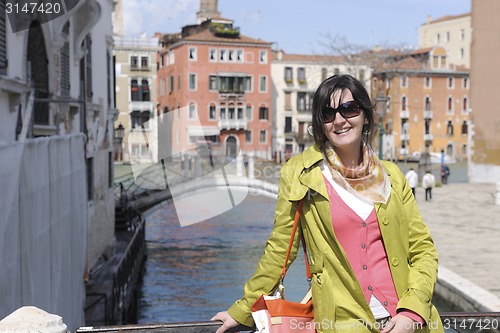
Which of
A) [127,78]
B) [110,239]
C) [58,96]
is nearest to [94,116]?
[110,239]

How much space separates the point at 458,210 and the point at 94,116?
10127 millimetres

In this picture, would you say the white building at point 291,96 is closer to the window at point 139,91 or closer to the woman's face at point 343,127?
the window at point 139,91

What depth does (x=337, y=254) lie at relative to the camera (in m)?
2.29

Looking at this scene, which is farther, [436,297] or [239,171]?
[239,171]

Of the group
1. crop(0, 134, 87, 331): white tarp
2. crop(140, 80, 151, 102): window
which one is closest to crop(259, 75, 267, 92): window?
crop(140, 80, 151, 102): window

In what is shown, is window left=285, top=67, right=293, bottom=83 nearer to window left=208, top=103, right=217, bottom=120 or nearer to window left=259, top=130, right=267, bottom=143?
window left=259, top=130, right=267, bottom=143

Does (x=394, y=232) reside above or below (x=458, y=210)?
above

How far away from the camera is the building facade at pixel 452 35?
70188mm

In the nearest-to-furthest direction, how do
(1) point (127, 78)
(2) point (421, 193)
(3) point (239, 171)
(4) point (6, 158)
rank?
1. (4) point (6, 158)
2. (2) point (421, 193)
3. (3) point (239, 171)
4. (1) point (127, 78)

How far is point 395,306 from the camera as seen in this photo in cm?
229

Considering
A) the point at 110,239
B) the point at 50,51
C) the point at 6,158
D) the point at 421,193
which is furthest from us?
the point at 421,193

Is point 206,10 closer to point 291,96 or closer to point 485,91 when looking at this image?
point 291,96

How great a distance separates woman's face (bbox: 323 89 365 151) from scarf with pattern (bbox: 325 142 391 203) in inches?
1.6

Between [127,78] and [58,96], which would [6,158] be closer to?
[58,96]
